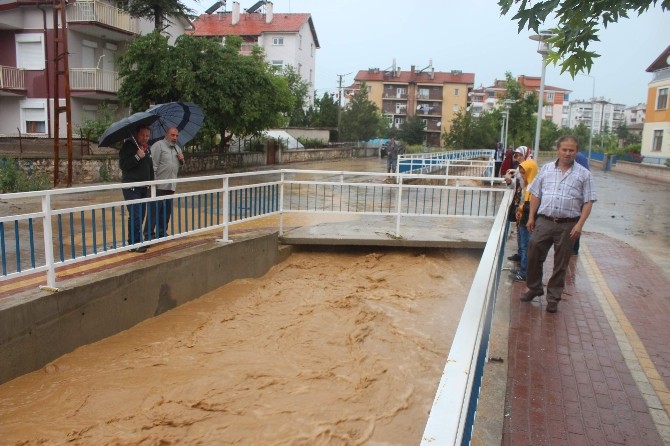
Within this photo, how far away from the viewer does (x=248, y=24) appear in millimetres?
58562

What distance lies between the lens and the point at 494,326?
17.3 ft

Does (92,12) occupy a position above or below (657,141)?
above

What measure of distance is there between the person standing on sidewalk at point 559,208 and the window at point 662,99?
4024cm

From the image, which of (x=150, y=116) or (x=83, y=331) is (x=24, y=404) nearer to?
(x=83, y=331)

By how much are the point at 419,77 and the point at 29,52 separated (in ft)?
231

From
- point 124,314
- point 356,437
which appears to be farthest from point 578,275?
point 124,314

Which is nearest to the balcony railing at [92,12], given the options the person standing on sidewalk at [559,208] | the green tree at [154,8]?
the green tree at [154,8]

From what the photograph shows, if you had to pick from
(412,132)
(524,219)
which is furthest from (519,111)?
(524,219)

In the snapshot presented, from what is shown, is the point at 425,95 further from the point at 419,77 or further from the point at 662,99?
the point at 662,99

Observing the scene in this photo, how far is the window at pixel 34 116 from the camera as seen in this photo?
85.1 ft

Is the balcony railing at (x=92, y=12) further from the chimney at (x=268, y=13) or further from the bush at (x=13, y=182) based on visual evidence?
the chimney at (x=268, y=13)

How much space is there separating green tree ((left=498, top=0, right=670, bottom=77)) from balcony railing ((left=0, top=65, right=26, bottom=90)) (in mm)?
27352

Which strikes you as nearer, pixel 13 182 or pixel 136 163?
pixel 136 163

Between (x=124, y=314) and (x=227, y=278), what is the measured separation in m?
2.02
